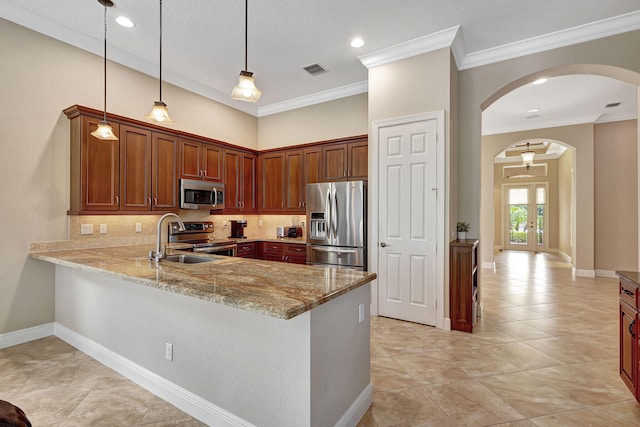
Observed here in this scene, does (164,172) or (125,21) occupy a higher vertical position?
(125,21)

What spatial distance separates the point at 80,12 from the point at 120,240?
2.48 meters

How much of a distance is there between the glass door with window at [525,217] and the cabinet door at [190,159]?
10641 millimetres

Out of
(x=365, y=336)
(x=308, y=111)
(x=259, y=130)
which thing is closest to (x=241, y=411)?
(x=365, y=336)

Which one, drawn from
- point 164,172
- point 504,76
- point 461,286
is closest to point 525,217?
point 504,76

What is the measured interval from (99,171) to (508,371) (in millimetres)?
4484

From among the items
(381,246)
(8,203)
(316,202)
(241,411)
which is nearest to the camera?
(241,411)

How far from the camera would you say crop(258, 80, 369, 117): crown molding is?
4.82 m

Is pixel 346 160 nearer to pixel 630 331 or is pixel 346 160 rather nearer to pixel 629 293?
pixel 629 293

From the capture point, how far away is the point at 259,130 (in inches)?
236

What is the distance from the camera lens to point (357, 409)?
6.39ft

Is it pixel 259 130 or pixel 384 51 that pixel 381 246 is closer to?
pixel 384 51

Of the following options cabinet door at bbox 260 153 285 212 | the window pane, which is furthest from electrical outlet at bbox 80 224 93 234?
the window pane

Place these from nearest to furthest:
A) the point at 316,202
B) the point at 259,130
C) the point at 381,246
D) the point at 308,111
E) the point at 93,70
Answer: the point at 93,70 < the point at 381,246 < the point at 316,202 < the point at 308,111 < the point at 259,130

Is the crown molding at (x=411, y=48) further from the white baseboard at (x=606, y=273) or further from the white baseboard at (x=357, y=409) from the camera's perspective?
the white baseboard at (x=606, y=273)
